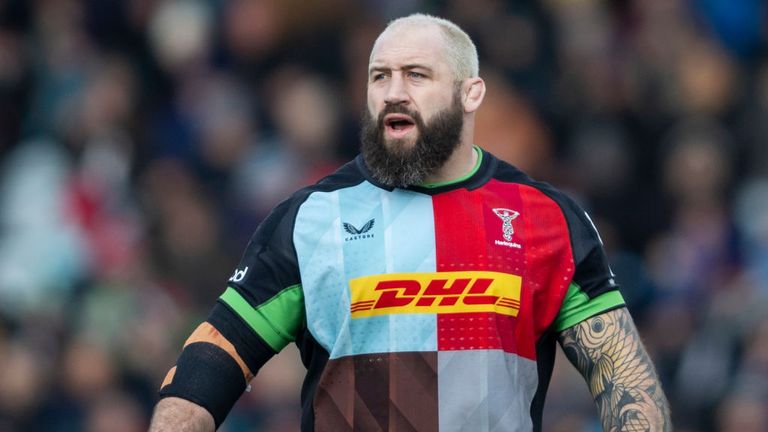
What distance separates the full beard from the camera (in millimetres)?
5641

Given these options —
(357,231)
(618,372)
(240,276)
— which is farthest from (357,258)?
(618,372)

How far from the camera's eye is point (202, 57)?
42.7 ft

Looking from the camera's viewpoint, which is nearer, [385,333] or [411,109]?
[385,333]

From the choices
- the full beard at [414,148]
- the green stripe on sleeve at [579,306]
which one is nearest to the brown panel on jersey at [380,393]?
the green stripe on sleeve at [579,306]

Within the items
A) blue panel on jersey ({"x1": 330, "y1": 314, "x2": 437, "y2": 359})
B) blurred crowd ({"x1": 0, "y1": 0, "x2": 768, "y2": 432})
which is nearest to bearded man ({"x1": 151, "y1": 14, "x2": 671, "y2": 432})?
blue panel on jersey ({"x1": 330, "y1": 314, "x2": 437, "y2": 359})

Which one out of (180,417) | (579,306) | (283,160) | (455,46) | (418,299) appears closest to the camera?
(180,417)

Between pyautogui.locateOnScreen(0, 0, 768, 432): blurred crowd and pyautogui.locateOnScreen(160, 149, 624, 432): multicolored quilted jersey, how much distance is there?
385 cm

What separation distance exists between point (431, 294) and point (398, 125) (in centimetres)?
62

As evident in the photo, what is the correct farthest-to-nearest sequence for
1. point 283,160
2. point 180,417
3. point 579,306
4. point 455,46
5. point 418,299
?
point 283,160 < point 455,46 < point 579,306 < point 418,299 < point 180,417

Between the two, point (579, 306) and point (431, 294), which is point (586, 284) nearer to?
point (579, 306)

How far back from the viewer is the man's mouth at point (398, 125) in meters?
5.66

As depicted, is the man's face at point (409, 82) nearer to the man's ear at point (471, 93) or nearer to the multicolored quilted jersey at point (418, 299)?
the man's ear at point (471, 93)

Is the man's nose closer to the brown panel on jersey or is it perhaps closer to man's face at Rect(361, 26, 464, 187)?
man's face at Rect(361, 26, 464, 187)

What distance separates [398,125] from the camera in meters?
5.71
